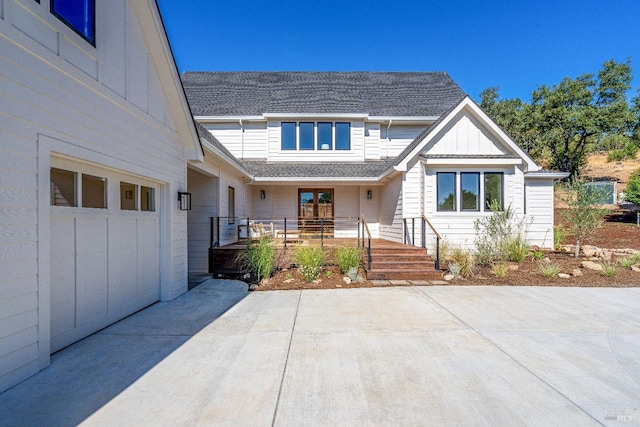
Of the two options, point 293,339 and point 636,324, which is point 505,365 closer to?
point 293,339

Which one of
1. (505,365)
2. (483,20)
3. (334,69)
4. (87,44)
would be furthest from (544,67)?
(87,44)

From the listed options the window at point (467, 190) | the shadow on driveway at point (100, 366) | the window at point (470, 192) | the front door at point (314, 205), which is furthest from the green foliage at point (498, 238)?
the shadow on driveway at point (100, 366)

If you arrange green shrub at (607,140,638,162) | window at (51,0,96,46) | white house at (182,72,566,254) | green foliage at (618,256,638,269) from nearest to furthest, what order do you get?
window at (51,0,96,46) → green foliage at (618,256,638,269) → white house at (182,72,566,254) → green shrub at (607,140,638,162)

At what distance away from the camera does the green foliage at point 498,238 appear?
938cm

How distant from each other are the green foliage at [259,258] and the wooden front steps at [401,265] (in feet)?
8.48

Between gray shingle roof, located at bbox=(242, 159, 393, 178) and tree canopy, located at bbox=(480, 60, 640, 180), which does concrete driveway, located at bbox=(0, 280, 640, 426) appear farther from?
tree canopy, located at bbox=(480, 60, 640, 180)

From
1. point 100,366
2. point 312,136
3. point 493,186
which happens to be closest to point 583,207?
point 493,186

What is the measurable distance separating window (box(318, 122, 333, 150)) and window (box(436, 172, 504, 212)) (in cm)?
520

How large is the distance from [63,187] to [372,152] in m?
11.9

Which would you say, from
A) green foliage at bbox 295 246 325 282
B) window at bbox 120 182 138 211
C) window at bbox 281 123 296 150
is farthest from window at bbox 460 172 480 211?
window at bbox 120 182 138 211

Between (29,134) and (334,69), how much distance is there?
53.4 ft

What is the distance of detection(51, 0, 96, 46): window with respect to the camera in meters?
3.59

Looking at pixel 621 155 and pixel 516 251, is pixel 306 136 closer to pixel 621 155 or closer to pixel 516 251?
pixel 516 251

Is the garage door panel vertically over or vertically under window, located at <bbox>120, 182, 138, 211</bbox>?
under
